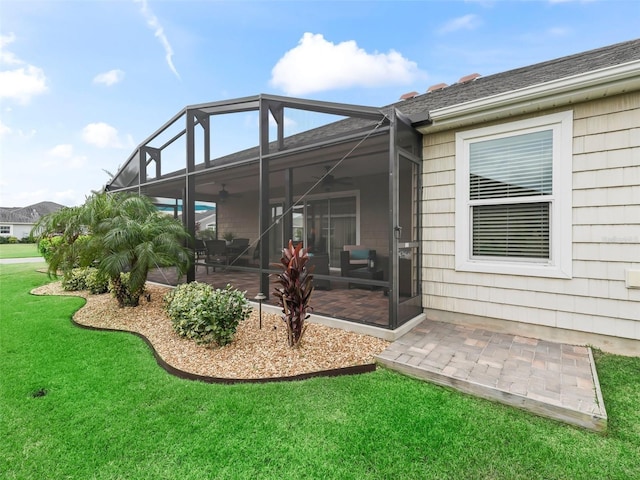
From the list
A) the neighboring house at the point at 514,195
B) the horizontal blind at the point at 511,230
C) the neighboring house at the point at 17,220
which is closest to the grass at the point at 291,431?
the neighboring house at the point at 514,195

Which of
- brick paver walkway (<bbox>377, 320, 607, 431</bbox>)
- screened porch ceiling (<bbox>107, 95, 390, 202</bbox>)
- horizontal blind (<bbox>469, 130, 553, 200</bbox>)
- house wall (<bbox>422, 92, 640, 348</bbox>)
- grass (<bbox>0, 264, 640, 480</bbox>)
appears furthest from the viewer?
screened porch ceiling (<bbox>107, 95, 390, 202</bbox>)

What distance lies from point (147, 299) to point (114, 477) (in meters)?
4.94

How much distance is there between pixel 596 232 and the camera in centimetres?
343

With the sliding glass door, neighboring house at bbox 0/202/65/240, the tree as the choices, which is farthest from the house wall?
neighboring house at bbox 0/202/65/240

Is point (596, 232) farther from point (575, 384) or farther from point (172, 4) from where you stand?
point (172, 4)

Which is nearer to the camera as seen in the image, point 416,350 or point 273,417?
point 273,417

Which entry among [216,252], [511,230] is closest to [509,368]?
[511,230]

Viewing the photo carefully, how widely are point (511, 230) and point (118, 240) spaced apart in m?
6.09

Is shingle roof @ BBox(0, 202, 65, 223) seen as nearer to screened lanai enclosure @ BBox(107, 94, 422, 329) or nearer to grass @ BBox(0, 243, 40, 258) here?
grass @ BBox(0, 243, 40, 258)

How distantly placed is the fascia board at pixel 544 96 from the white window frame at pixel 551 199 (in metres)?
0.17

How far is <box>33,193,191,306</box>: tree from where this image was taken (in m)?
5.16

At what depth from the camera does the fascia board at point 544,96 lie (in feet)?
10.3

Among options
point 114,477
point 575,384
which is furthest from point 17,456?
point 575,384

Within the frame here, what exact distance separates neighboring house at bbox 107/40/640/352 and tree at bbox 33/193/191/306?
6.00ft
